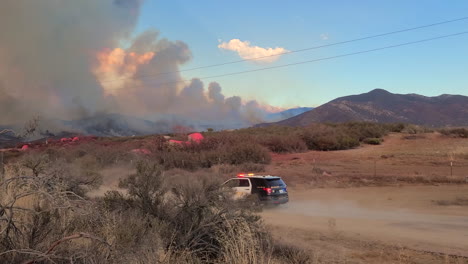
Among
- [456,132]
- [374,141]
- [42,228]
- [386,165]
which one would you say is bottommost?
[386,165]

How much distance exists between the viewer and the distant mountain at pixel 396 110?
328 feet

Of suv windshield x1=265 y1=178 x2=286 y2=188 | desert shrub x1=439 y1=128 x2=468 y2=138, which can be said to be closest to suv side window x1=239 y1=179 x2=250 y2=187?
suv windshield x1=265 y1=178 x2=286 y2=188

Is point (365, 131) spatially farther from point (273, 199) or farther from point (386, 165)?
point (273, 199)

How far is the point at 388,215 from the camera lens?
1712 cm

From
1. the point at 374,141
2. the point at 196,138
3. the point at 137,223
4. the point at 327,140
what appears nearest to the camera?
the point at 137,223

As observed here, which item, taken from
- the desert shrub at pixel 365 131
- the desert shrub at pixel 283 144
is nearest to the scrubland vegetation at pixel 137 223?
the desert shrub at pixel 283 144

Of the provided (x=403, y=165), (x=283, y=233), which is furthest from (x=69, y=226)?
(x=403, y=165)

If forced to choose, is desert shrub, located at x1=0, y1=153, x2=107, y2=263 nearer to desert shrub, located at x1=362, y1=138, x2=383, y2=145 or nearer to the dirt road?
the dirt road

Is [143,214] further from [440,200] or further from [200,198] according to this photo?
[440,200]

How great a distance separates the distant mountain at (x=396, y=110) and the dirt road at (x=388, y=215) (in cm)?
7226

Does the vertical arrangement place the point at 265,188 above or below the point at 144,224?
below

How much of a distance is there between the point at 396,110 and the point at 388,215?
9786cm

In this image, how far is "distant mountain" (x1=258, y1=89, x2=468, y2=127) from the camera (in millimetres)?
100125

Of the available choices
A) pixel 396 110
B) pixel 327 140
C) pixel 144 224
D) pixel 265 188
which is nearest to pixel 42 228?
pixel 144 224
